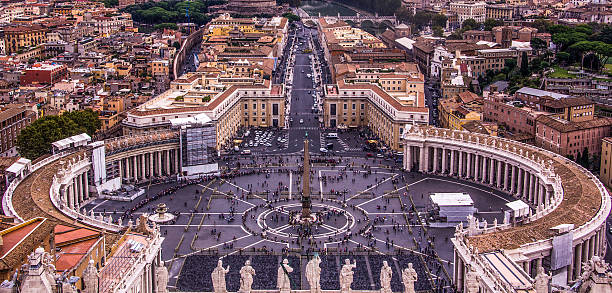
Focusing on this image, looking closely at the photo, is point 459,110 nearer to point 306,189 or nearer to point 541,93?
point 541,93

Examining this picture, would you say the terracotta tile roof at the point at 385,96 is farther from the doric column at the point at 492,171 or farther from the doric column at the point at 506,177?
the doric column at the point at 506,177

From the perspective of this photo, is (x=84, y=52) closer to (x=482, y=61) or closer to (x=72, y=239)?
(x=482, y=61)

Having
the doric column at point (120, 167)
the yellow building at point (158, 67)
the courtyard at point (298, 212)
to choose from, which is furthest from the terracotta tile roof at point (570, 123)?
the yellow building at point (158, 67)

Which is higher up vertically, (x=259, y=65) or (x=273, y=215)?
(x=259, y=65)

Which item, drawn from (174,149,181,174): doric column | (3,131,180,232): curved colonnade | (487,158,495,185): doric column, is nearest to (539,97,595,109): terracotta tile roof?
(487,158,495,185): doric column

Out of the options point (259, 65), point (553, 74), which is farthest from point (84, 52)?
point (553, 74)
